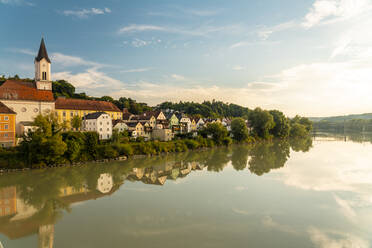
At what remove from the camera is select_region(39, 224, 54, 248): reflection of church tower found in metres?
8.24

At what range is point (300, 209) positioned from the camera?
37.4ft

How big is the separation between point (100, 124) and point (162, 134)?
9.26 meters

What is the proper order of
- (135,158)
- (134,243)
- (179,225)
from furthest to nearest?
1. (135,158)
2. (179,225)
3. (134,243)

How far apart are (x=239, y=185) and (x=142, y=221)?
831 centimetres

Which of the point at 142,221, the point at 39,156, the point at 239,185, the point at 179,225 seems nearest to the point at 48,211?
the point at 142,221

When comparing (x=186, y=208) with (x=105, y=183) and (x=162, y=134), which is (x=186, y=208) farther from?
(x=162, y=134)

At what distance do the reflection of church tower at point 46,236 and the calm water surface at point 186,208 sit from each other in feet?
0.12

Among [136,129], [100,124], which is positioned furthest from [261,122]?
[100,124]

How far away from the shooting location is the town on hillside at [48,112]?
22.9 metres

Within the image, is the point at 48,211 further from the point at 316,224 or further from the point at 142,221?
the point at 316,224

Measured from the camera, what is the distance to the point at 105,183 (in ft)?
55.5

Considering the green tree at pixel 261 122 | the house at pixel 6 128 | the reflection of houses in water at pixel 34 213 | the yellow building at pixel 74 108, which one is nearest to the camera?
the reflection of houses in water at pixel 34 213

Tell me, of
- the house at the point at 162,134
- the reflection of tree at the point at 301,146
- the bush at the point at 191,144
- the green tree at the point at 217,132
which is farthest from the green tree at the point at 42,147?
the reflection of tree at the point at 301,146

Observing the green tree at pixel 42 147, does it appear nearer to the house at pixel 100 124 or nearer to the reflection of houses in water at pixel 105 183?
the reflection of houses in water at pixel 105 183
